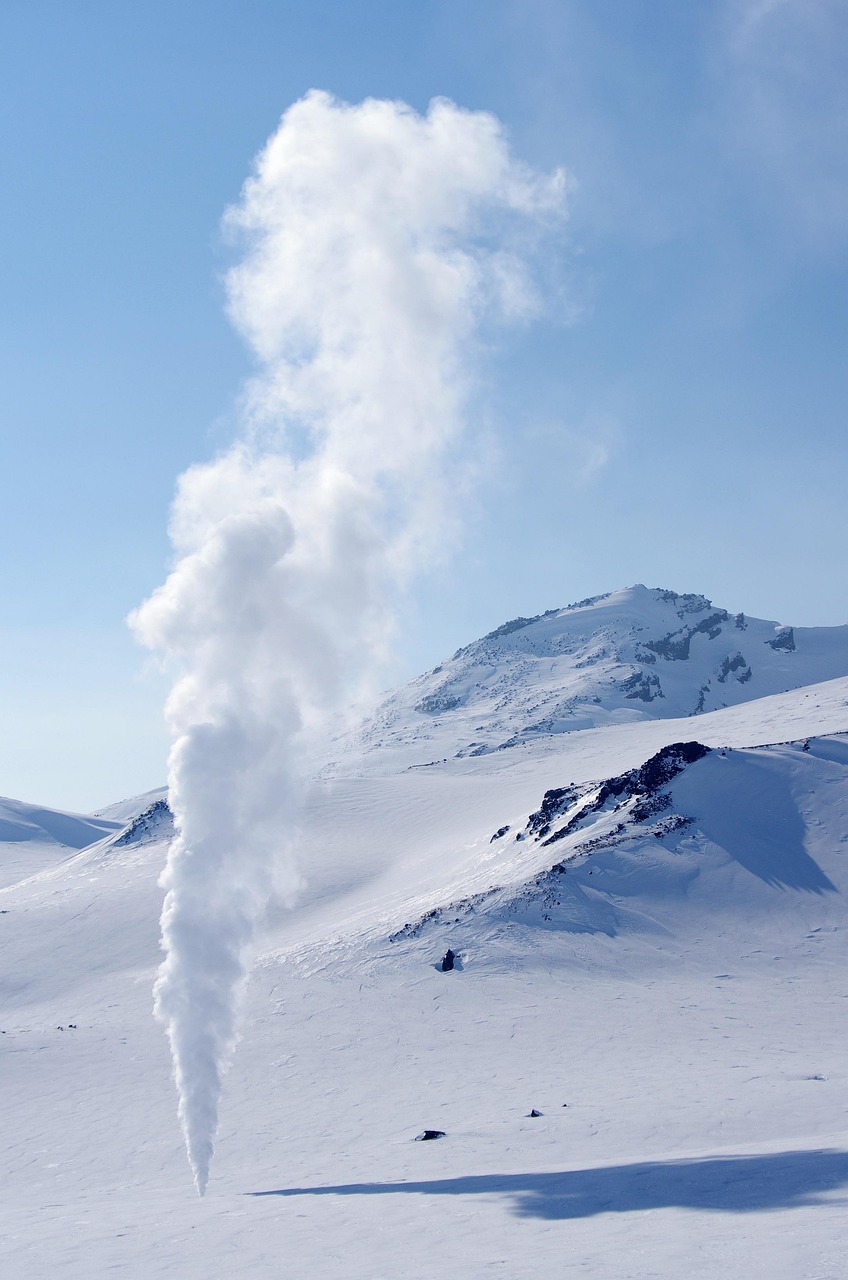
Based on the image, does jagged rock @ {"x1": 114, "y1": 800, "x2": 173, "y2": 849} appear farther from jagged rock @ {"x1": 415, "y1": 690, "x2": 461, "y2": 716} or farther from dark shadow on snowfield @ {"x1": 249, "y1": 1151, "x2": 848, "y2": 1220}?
jagged rock @ {"x1": 415, "y1": 690, "x2": 461, "y2": 716}

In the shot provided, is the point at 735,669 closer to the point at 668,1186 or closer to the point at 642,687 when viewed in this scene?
the point at 642,687

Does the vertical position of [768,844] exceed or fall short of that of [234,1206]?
it exceeds it

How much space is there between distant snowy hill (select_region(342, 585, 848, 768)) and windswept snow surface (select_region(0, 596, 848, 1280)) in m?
68.3

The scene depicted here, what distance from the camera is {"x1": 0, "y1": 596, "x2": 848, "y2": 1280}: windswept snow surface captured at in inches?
608

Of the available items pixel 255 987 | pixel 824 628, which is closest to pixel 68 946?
pixel 255 987

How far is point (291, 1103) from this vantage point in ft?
96.8

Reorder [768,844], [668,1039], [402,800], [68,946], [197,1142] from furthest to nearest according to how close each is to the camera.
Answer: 1. [402,800]
2. [68,946]
3. [768,844]
4. [668,1039]
5. [197,1142]

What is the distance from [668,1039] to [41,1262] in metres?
21.5

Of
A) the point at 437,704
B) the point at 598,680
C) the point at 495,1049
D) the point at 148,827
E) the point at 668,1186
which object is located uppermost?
Answer: the point at 598,680

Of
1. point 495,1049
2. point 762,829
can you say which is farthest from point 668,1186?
point 762,829

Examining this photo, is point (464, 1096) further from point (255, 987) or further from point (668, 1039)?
point (255, 987)

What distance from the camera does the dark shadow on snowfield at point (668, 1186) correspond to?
15.2 metres

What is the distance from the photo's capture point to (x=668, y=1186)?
16.5 meters

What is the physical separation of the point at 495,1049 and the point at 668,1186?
16.9m
